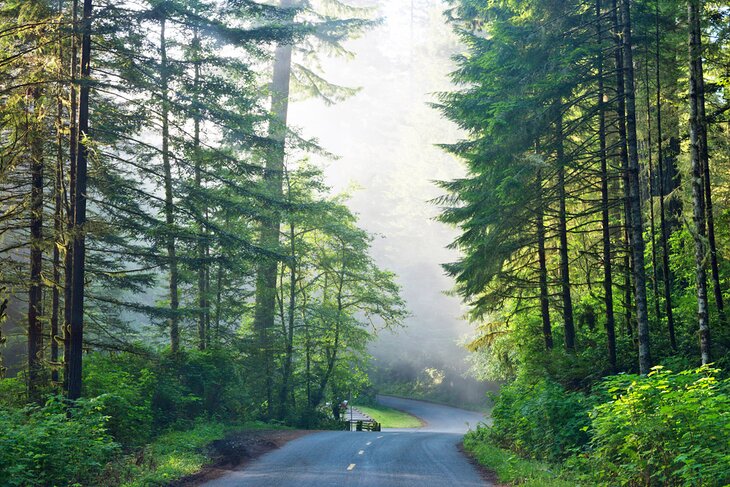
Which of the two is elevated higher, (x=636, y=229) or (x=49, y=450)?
(x=636, y=229)

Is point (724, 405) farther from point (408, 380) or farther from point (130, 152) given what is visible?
point (408, 380)

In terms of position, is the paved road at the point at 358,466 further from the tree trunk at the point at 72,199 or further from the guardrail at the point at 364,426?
the guardrail at the point at 364,426

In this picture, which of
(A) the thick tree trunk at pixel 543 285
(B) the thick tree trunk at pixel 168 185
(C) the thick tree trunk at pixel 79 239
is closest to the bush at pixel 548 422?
(A) the thick tree trunk at pixel 543 285

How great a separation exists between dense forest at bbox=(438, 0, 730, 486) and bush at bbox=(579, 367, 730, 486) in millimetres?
44

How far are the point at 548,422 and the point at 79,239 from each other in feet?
41.3

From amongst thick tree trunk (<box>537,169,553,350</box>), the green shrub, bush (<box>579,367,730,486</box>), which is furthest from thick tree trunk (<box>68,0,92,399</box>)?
thick tree trunk (<box>537,169,553,350</box>)

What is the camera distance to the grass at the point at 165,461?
514 inches

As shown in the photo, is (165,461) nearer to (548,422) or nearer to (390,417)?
(548,422)

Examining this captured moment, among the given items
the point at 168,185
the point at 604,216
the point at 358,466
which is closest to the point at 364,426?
the point at 168,185

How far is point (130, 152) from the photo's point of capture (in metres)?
23.9

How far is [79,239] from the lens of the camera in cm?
1641

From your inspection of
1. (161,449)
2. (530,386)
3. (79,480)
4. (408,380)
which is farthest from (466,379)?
(79,480)

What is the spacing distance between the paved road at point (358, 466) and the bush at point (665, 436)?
9.64 ft

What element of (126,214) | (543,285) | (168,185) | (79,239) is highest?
(168,185)
